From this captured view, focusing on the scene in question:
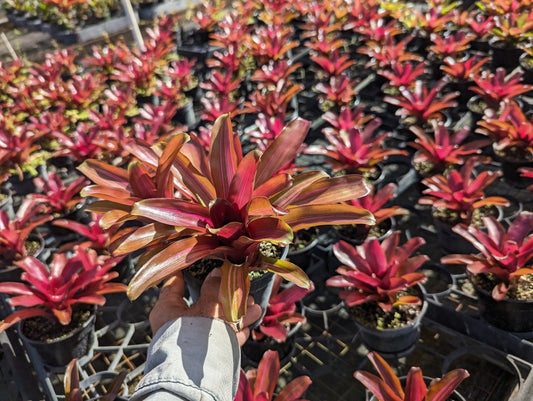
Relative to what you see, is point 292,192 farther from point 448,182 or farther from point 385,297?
point 448,182

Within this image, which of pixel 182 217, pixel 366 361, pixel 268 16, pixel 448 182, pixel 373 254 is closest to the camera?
pixel 182 217

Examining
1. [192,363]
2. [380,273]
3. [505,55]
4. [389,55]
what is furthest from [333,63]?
[192,363]

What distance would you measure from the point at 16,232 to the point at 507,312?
8.64 ft

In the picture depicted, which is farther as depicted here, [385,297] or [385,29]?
[385,29]

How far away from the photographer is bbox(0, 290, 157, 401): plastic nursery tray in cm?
210

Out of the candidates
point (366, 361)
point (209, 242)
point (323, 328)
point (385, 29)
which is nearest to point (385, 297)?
point (366, 361)

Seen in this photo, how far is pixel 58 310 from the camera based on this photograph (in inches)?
78.0

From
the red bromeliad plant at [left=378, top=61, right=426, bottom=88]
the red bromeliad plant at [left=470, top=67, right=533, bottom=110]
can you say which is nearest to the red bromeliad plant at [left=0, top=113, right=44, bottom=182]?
the red bromeliad plant at [left=378, top=61, right=426, bottom=88]

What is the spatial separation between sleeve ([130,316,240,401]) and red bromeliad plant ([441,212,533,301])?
4.09ft

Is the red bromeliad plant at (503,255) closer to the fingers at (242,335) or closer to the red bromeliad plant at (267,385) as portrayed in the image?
the red bromeliad plant at (267,385)

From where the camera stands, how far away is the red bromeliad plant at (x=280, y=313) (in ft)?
6.24

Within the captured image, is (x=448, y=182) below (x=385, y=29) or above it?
below

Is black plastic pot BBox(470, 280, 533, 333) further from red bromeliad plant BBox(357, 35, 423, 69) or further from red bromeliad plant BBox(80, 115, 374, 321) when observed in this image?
red bromeliad plant BBox(357, 35, 423, 69)

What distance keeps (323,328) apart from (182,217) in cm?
147
